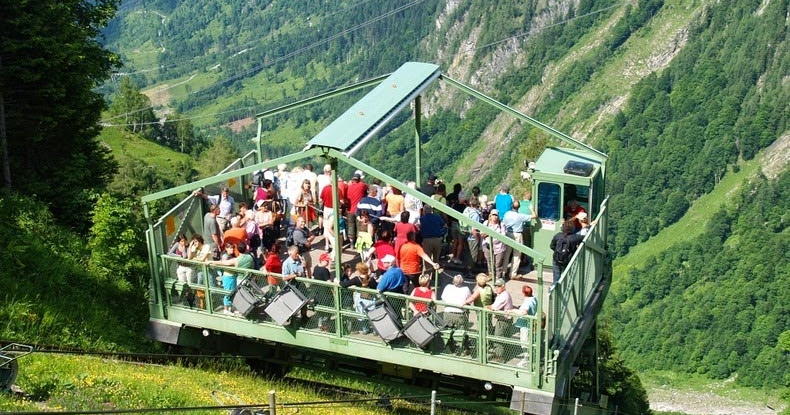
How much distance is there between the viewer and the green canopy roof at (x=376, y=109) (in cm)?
1672

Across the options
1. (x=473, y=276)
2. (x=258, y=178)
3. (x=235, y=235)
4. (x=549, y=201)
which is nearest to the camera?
(x=235, y=235)

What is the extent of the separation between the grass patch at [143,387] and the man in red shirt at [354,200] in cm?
329

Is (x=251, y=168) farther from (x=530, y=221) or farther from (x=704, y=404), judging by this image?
(x=704, y=404)

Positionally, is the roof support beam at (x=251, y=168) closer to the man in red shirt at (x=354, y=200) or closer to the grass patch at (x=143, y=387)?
the grass patch at (x=143, y=387)

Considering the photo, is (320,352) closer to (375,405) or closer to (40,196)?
(375,405)

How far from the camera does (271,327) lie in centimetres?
1795

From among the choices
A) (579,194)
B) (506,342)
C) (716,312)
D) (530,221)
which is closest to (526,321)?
(506,342)

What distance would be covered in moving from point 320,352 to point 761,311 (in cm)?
16697

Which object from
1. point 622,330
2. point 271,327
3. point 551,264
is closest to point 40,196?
point 271,327

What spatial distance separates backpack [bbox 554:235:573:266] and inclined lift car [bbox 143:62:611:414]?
322 millimetres

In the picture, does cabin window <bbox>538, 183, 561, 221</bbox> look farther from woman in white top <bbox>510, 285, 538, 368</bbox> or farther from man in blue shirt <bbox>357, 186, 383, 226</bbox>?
woman in white top <bbox>510, 285, 538, 368</bbox>

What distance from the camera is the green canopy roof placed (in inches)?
658

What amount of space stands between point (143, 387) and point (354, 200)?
254 inches

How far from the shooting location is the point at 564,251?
18578 millimetres
